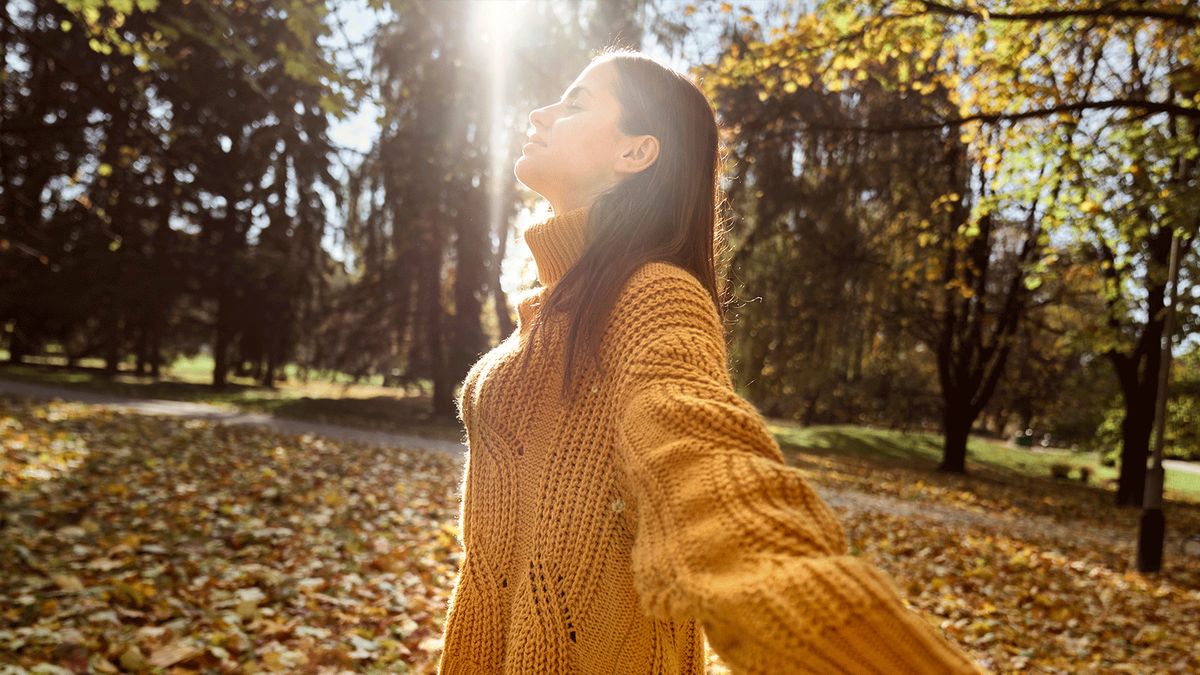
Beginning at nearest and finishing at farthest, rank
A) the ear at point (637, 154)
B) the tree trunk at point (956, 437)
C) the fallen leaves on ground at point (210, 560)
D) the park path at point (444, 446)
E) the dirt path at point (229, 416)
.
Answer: the ear at point (637, 154), the fallen leaves on ground at point (210, 560), the park path at point (444, 446), the dirt path at point (229, 416), the tree trunk at point (956, 437)

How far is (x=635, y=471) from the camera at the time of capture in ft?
3.20

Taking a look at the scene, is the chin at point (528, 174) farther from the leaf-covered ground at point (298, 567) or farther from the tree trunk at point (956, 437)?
the tree trunk at point (956, 437)

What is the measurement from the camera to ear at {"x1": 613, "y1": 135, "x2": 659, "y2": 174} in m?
1.36

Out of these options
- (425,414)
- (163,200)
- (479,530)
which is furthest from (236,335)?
(479,530)

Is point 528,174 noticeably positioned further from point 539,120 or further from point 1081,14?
point 1081,14

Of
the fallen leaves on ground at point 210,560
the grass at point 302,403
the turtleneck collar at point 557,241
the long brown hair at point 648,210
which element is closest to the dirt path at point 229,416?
the grass at point 302,403

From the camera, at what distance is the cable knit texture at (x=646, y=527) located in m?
0.74

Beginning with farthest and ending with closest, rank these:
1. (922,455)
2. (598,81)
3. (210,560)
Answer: (922,455), (210,560), (598,81)

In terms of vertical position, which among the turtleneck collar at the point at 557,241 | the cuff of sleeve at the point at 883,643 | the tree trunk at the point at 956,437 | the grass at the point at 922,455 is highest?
the turtleneck collar at the point at 557,241

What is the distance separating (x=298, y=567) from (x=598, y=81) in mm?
4825

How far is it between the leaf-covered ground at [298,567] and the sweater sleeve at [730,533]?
3.39 m

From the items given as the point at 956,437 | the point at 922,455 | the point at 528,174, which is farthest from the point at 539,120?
the point at 922,455

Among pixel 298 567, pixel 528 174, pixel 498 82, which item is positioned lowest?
pixel 298 567

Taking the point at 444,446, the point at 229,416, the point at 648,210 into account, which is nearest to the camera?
the point at 648,210
